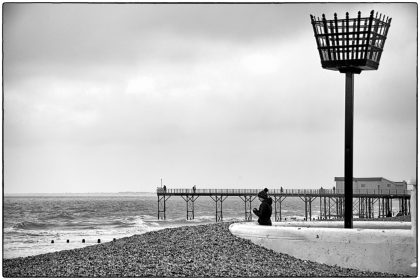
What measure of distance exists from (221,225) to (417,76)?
22.6 ft

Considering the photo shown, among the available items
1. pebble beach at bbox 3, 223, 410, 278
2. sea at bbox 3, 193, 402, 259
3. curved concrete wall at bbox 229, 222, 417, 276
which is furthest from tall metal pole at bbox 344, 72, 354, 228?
sea at bbox 3, 193, 402, 259

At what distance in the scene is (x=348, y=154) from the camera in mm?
18859

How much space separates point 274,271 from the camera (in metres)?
15.9

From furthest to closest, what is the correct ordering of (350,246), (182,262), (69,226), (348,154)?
(69,226), (348,154), (350,246), (182,262)

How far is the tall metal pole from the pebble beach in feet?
8.21

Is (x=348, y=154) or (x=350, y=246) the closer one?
(x=350, y=246)

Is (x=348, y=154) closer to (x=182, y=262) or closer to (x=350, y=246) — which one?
(x=350, y=246)

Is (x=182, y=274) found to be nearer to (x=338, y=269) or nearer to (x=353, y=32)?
(x=338, y=269)

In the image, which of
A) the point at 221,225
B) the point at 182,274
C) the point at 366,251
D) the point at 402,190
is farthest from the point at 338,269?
the point at 402,190

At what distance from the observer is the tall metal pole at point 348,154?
18859 millimetres

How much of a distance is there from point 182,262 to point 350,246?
11.8ft

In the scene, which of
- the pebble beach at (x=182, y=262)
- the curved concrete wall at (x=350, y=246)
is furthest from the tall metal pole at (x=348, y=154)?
the pebble beach at (x=182, y=262)

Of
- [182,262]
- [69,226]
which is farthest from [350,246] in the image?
[69,226]

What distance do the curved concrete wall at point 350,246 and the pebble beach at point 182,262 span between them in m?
0.27
